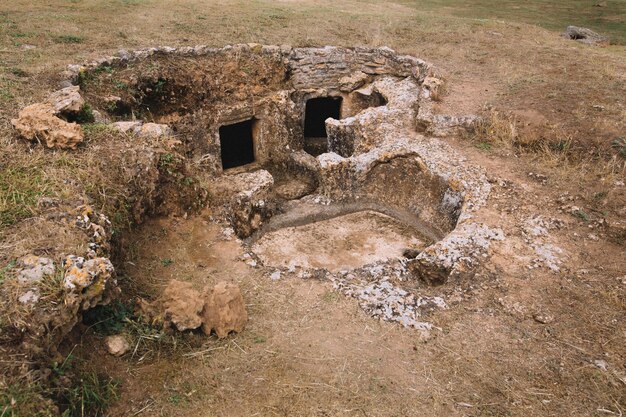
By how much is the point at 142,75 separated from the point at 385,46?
684 centimetres

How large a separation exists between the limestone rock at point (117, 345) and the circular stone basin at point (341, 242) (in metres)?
3.85

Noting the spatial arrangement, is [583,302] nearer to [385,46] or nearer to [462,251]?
[462,251]

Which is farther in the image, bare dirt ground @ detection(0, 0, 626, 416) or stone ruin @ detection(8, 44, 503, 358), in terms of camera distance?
stone ruin @ detection(8, 44, 503, 358)

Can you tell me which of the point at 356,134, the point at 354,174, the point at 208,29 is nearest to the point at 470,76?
the point at 356,134

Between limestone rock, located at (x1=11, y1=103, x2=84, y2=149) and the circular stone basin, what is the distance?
12.3 feet

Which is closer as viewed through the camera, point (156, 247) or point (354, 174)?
point (156, 247)

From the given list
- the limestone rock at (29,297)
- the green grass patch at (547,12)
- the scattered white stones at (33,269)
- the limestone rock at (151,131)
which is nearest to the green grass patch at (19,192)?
the scattered white stones at (33,269)

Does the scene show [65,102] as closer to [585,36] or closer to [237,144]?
[237,144]

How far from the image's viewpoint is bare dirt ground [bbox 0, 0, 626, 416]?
4297mm

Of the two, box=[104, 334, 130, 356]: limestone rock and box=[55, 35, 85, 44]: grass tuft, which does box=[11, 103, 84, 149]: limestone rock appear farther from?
box=[55, 35, 85, 44]: grass tuft

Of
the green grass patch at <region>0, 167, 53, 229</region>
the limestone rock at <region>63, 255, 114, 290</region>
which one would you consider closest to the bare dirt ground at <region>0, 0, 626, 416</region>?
the green grass patch at <region>0, 167, 53, 229</region>

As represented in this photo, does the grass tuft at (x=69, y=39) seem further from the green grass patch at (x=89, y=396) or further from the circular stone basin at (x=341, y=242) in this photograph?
the green grass patch at (x=89, y=396)

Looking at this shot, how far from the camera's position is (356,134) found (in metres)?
10.4

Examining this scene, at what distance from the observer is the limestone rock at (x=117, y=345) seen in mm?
4309
